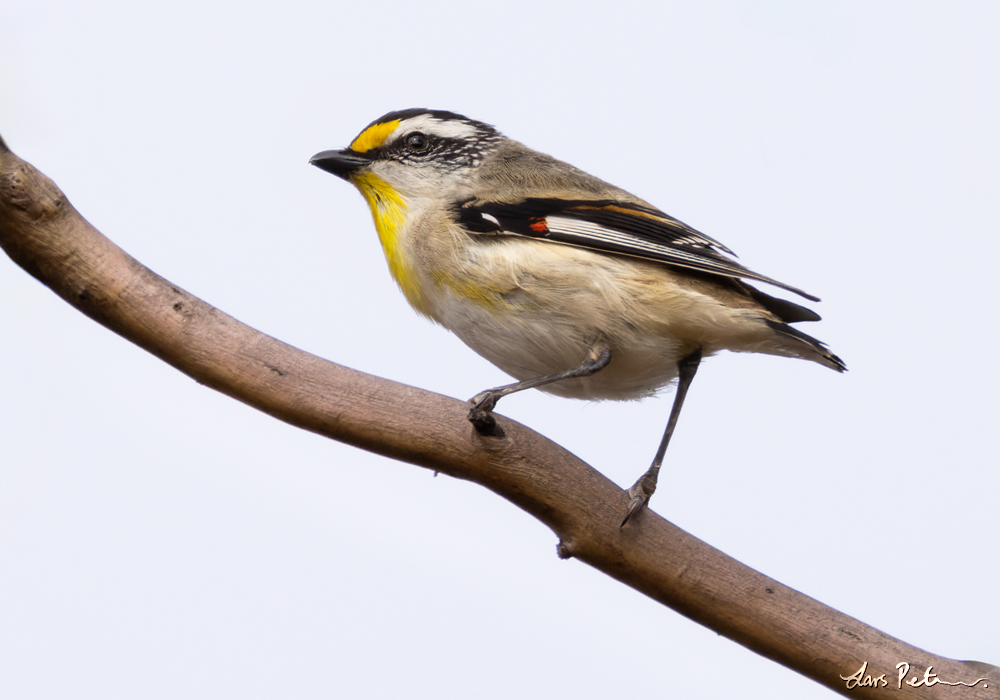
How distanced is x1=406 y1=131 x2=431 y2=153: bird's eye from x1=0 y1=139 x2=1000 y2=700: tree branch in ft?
4.63

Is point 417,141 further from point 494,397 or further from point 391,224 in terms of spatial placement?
point 494,397

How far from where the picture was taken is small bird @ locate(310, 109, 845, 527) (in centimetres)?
343

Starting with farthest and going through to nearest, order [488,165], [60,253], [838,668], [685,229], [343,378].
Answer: [488,165]
[685,229]
[838,668]
[343,378]
[60,253]

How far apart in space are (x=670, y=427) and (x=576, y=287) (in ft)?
2.74

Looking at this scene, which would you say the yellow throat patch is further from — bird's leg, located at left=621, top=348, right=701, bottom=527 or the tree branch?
bird's leg, located at left=621, top=348, right=701, bottom=527

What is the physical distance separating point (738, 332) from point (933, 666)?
1.52m

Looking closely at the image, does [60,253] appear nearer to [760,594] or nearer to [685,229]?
[685,229]

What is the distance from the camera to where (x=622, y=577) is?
3439 mm

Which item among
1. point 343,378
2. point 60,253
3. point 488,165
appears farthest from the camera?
point 488,165

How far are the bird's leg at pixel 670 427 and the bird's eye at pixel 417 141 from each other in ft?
5.19

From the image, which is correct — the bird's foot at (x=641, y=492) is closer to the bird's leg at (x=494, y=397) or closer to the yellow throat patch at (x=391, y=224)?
the bird's leg at (x=494, y=397)

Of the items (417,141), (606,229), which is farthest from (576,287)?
(417,141)

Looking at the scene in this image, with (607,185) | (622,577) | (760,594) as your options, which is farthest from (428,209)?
(760,594)

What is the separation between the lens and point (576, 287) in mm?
3426
